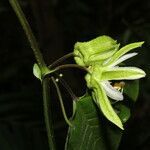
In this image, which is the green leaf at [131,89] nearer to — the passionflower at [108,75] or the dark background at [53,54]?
the passionflower at [108,75]

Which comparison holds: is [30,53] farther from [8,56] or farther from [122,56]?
[122,56]

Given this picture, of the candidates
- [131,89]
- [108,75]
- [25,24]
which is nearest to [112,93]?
[108,75]

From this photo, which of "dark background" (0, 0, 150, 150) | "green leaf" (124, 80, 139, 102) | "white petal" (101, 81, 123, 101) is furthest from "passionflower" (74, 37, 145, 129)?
"dark background" (0, 0, 150, 150)

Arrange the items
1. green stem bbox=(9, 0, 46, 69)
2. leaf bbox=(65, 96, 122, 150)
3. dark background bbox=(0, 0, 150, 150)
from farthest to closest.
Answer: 1. dark background bbox=(0, 0, 150, 150)
2. leaf bbox=(65, 96, 122, 150)
3. green stem bbox=(9, 0, 46, 69)

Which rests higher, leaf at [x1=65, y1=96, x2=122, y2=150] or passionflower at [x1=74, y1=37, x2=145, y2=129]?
passionflower at [x1=74, y1=37, x2=145, y2=129]

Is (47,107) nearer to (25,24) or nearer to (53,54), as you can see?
(25,24)

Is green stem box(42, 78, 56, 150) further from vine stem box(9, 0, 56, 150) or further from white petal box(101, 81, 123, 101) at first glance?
white petal box(101, 81, 123, 101)

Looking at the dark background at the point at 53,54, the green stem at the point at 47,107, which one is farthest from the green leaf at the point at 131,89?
the dark background at the point at 53,54
